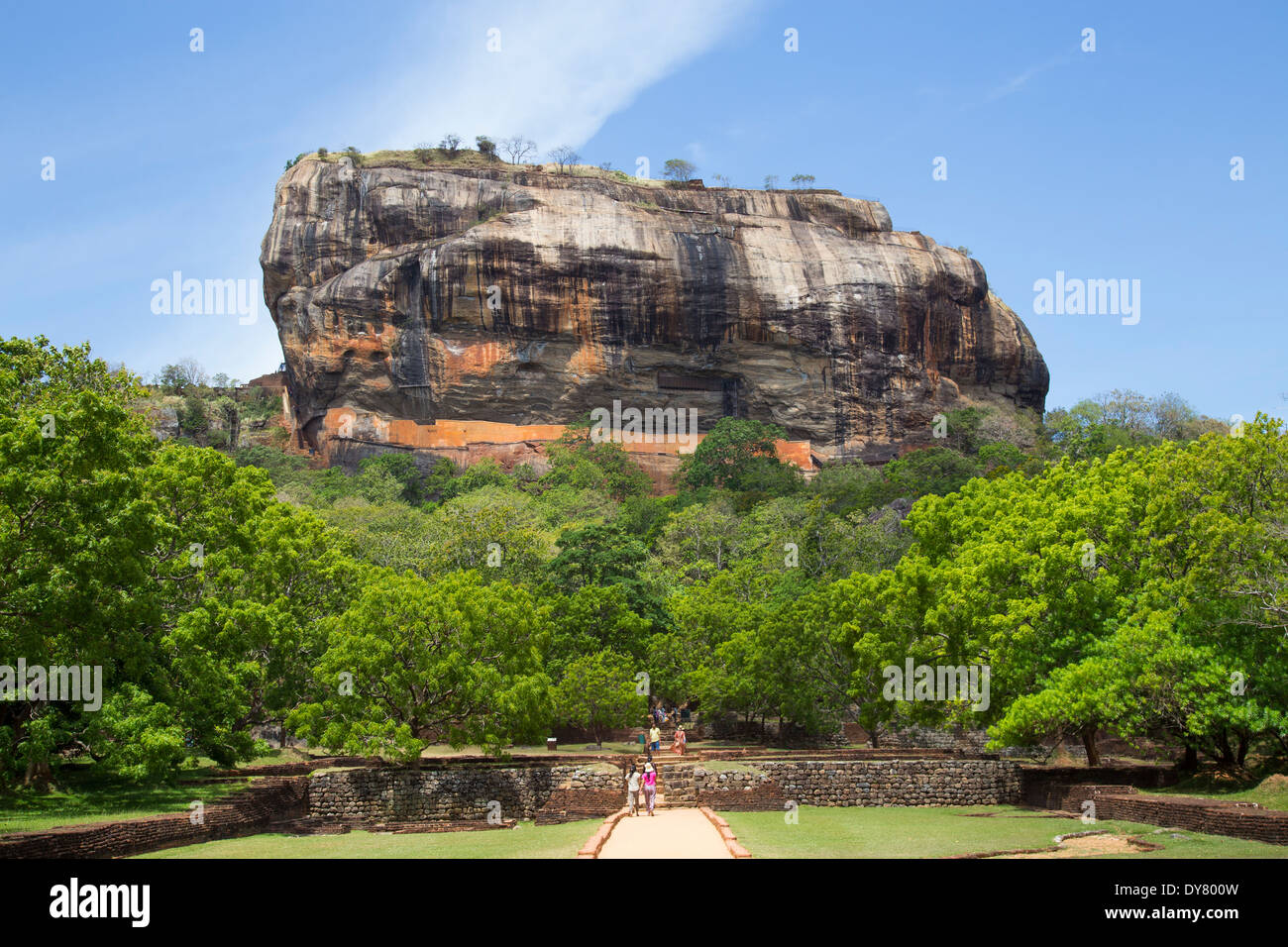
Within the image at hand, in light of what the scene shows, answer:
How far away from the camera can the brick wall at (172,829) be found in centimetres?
1266

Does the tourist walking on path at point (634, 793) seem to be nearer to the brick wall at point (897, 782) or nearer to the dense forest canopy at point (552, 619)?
the brick wall at point (897, 782)

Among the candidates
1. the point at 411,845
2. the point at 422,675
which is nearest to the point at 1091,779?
the point at 422,675

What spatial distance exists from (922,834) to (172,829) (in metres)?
10.7

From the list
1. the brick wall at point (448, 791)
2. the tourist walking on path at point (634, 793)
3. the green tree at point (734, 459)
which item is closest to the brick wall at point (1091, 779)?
the tourist walking on path at point (634, 793)

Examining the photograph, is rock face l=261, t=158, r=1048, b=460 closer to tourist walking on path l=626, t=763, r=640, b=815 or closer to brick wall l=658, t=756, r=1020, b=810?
brick wall l=658, t=756, r=1020, b=810

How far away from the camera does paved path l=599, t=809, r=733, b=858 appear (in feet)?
43.4

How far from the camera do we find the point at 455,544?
3634cm

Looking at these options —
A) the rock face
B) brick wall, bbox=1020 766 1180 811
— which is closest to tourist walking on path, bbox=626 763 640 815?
brick wall, bbox=1020 766 1180 811

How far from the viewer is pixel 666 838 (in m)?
14.8

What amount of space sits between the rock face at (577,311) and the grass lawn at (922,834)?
47922mm

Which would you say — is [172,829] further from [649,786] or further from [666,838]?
[649,786]

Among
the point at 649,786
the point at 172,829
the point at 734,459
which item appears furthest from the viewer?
the point at 734,459

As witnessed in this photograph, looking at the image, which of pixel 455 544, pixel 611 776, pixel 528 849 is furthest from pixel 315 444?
pixel 528 849
